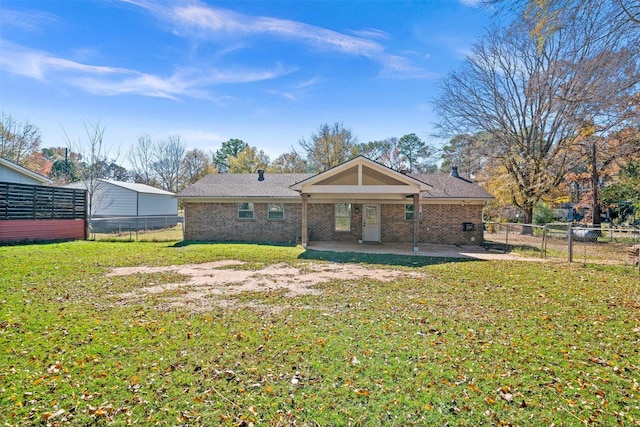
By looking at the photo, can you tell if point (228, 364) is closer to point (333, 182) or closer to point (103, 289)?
point (103, 289)

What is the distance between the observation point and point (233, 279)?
826 centimetres

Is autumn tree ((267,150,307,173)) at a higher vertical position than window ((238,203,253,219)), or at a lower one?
higher

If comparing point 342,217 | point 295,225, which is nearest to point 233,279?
point 295,225

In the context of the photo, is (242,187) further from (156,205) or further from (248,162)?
(248,162)

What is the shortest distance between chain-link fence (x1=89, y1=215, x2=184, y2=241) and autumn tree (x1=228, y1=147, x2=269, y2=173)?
1171 centimetres

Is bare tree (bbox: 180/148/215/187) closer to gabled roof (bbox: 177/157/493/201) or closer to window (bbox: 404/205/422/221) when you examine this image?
gabled roof (bbox: 177/157/493/201)

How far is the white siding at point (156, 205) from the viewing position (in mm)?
26109

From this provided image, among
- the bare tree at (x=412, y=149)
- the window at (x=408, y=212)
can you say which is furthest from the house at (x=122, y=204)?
the bare tree at (x=412, y=149)

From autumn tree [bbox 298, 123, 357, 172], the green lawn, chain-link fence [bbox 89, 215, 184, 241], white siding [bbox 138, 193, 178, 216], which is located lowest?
the green lawn

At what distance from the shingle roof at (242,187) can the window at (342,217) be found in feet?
Result: 7.44

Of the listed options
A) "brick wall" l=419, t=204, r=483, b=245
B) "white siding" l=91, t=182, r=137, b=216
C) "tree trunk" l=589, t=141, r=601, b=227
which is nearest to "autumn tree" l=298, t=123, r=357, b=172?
"white siding" l=91, t=182, r=137, b=216

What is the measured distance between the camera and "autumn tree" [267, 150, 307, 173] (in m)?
38.5

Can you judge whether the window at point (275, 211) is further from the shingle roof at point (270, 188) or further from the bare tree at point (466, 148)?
the bare tree at point (466, 148)

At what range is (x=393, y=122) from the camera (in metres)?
22.0
